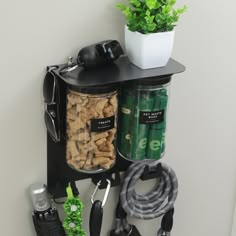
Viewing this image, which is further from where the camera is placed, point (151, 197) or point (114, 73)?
point (151, 197)

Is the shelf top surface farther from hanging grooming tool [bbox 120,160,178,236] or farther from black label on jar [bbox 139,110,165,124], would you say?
hanging grooming tool [bbox 120,160,178,236]

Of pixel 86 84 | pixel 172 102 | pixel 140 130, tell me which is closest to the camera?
pixel 86 84

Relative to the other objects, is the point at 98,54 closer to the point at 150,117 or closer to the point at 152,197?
the point at 150,117

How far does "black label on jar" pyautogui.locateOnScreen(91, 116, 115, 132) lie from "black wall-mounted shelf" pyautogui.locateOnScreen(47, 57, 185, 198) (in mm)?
75

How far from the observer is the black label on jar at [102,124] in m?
0.98

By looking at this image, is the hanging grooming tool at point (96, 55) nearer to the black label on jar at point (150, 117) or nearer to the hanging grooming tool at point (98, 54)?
the hanging grooming tool at point (98, 54)

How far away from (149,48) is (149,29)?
4 centimetres

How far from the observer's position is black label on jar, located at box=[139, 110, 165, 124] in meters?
1.03

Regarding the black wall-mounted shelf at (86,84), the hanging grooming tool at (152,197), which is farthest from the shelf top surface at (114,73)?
the hanging grooming tool at (152,197)

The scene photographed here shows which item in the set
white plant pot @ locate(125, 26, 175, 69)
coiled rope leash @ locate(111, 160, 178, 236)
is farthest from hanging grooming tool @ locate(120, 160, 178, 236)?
white plant pot @ locate(125, 26, 175, 69)

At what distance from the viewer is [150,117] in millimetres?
1034

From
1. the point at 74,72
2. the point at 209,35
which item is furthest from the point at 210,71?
the point at 74,72

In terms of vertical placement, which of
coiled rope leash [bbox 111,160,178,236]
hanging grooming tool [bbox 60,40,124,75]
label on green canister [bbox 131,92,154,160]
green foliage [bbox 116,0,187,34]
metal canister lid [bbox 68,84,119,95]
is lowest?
coiled rope leash [bbox 111,160,178,236]

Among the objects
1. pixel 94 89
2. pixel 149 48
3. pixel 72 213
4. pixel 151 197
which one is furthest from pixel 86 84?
pixel 151 197
